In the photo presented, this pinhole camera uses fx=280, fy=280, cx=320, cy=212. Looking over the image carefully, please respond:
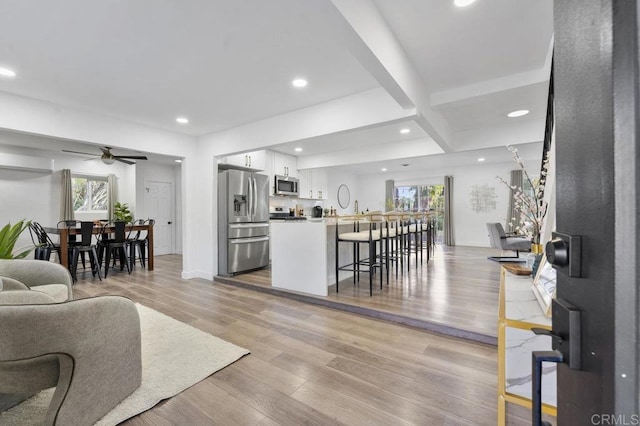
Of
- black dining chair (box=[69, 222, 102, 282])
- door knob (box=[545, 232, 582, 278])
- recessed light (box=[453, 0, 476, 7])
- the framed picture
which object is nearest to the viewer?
door knob (box=[545, 232, 582, 278])

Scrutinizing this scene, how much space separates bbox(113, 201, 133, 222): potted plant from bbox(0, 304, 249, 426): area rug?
4891 millimetres

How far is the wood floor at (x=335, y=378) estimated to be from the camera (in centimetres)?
153

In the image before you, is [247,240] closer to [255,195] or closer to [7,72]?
[255,195]

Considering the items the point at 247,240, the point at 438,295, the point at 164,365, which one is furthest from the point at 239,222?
the point at 438,295

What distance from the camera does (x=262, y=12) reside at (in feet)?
6.18

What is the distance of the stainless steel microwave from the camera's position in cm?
604

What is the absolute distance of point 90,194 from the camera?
684cm

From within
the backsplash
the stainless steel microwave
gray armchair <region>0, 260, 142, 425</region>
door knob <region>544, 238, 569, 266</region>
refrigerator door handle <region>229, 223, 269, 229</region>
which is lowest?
gray armchair <region>0, 260, 142, 425</region>

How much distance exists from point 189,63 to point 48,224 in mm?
6149

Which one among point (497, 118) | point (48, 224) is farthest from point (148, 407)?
point (48, 224)

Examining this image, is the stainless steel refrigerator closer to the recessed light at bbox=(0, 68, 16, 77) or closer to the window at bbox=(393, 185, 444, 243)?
the recessed light at bbox=(0, 68, 16, 77)

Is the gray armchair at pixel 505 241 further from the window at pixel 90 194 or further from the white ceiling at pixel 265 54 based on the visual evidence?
the window at pixel 90 194

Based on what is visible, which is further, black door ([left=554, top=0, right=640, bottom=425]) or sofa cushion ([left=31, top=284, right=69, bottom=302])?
sofa cushion ([left=31, top=284, right=69, bottom=302])

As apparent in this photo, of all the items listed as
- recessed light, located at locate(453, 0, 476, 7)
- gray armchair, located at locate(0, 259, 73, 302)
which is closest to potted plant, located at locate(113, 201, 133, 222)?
gray armchair, located at locate(0, 259, 73, 302)
